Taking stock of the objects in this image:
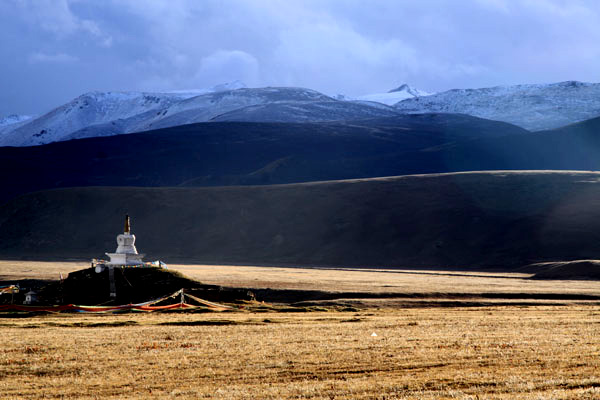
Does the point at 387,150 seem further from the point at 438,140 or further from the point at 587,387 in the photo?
the point at 587,387

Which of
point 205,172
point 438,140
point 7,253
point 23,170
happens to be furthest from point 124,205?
point 438,140

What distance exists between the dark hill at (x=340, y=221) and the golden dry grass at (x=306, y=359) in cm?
5266

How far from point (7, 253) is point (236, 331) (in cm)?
Result: 7534

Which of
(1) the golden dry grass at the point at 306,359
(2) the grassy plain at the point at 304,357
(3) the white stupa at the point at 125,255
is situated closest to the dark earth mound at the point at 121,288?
(3) the white stupa at the point at 125,255

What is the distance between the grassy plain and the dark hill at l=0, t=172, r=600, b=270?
170 feet

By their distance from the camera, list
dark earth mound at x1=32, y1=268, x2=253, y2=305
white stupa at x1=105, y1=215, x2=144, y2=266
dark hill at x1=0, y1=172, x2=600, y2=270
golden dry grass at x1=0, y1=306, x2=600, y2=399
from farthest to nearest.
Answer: dark hill at x1=0, y1=172, x2=600, y2=270, white stupa at x1=105, y1=215, x2=144, y2=266, dark earth mound at x1=32, y1=268, x2=253, y2=305, golden dry grass at x1=0, y1=306, x2=600, y2=399

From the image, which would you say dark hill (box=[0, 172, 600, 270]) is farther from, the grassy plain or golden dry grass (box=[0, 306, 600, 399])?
golden dry grass (box=[0, 306, 600, 399])

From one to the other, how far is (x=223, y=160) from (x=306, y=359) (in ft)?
528

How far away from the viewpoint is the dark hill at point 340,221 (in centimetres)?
7981

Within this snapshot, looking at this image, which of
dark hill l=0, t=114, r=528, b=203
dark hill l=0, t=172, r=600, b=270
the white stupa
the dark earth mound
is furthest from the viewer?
dark hill l=0, t=114, r=528, b=203

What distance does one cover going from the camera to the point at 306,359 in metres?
16.6

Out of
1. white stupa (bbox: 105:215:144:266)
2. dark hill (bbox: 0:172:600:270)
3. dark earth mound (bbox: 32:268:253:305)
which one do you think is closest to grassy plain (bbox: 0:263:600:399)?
dark earth mound (bbox: 32:268:253:305)

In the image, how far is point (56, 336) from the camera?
2186 cm

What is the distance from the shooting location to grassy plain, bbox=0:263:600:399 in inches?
518
